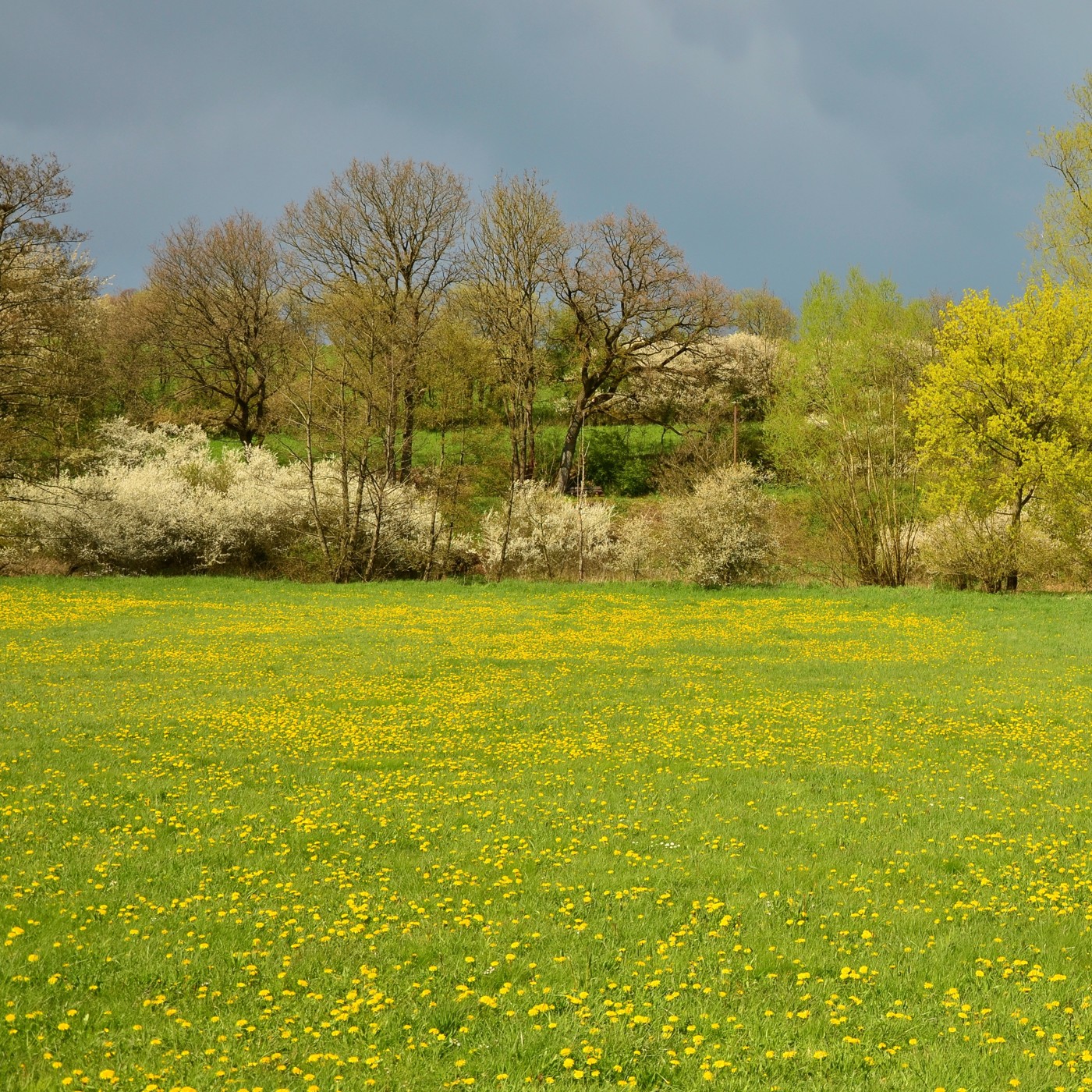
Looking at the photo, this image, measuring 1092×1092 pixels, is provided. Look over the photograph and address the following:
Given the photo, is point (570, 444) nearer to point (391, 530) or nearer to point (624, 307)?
point (624, 307)

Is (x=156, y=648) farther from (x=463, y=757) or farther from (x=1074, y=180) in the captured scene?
(x=1074, y=180)

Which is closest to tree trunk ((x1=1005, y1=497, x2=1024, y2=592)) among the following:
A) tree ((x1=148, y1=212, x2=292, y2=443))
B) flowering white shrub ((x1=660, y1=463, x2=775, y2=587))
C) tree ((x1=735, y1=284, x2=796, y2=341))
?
flowering white shrub ((x1=660, y1=463, x2=775, y2=587))

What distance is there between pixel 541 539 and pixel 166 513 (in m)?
14.5

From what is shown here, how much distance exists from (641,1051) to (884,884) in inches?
123

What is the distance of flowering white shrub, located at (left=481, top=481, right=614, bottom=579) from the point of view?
119 feet

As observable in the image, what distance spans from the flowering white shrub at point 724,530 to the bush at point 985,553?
613 cm

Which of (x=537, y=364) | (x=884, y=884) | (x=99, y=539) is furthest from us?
(x=537, y=364)

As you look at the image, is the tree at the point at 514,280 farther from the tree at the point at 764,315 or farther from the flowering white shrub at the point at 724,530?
the tree at the point at 764,315

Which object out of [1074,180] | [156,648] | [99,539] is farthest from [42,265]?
[1074,180]

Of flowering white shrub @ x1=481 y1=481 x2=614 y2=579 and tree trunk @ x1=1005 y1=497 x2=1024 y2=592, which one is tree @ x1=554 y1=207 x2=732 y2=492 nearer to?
flowering white shrub @ x1=481 y1=481 x2=614 y2=579

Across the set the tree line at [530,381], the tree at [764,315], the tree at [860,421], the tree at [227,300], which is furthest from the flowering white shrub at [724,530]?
the tree at [764,315]

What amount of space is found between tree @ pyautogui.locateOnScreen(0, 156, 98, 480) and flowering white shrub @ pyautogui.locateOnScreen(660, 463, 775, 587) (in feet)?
70.5

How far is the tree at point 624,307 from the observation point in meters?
44.5

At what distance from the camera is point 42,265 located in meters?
30.3
